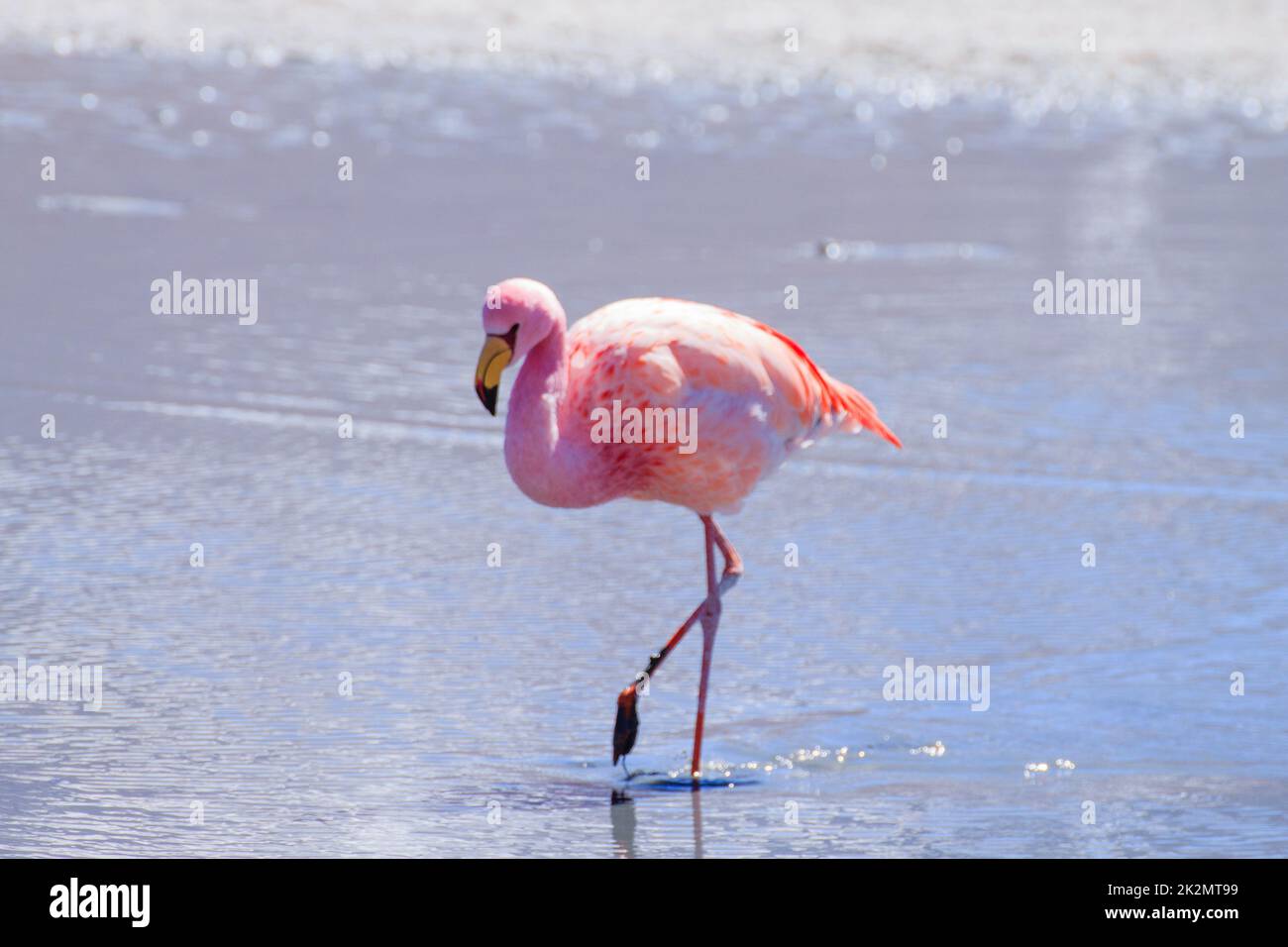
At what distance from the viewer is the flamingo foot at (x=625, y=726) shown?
528cm

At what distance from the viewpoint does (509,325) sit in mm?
5230

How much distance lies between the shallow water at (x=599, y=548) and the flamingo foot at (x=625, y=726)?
3.2 inches

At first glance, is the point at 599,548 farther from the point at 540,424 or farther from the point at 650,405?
the point at 540,424

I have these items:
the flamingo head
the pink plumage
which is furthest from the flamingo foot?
the flamingo head

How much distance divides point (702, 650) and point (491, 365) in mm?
1055

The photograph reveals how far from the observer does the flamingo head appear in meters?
5.20

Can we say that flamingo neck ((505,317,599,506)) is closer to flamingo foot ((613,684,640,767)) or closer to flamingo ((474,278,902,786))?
flamingo ((474,278,902,786))

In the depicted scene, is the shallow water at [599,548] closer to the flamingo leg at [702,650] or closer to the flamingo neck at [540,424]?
the flamingo leg at [702,650]

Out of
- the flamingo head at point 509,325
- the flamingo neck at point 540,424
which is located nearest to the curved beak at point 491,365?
the flamingo head at point 509,325

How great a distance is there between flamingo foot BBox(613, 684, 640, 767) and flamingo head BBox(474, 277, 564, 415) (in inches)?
30.9

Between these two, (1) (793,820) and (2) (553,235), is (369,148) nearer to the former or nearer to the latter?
(2) (553,235)

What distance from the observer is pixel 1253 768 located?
5.31 meters

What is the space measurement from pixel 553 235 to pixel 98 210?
2.43 metres
